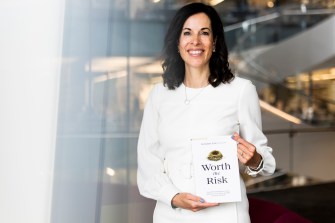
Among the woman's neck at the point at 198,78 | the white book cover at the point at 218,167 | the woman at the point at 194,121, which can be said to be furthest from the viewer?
the woman's neck at the point at 198,78

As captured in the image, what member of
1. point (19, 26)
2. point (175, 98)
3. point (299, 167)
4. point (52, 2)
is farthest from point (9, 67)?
point (299, 167)

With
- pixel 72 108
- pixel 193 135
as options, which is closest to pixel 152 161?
pixel 193 135

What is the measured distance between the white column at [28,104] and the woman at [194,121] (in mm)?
394

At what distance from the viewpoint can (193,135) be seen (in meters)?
1.72

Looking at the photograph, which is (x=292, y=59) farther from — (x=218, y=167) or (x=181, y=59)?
(x=218, y=167)

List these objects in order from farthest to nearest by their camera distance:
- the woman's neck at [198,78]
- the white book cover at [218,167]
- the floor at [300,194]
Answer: the floor at [300,194] < the woman's neck at [198,78] < the white book cover at [218,167]

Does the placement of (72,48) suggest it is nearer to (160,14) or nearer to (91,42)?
(91,42)

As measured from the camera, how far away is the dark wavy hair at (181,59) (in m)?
1.75

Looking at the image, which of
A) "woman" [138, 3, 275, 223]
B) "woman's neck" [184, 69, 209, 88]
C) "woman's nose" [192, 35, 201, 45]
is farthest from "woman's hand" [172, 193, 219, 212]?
"woman's nose" [192, 35, 201, 45]

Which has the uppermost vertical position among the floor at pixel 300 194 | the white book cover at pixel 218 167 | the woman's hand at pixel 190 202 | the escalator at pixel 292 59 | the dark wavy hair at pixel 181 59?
the escalator at pixel 292 59

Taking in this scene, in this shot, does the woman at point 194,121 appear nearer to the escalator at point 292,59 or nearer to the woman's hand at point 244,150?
the woman's hand at point 244,150

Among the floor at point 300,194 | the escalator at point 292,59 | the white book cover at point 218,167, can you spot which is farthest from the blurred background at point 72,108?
the escalator at point 292,59

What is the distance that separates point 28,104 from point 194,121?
66 cm

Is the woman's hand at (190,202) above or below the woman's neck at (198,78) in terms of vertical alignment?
below
